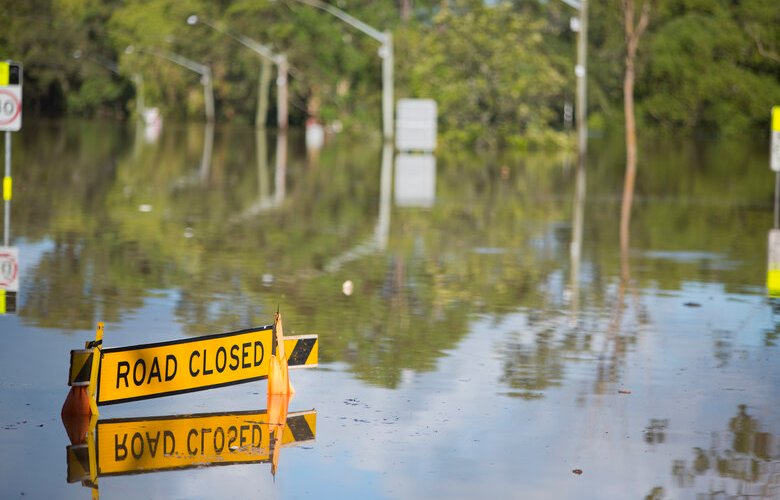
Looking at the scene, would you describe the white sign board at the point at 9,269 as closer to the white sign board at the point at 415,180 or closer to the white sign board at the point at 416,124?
the white sign board at the point at 415,180

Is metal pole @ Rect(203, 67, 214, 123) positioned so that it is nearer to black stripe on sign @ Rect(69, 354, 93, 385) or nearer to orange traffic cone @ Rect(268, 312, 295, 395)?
orange traffic cone @ Rect(268, 312, 295, 395)

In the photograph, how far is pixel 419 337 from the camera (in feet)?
46.1

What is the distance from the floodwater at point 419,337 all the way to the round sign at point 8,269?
0.64ft

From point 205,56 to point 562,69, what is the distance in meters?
32.5

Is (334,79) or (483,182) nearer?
(483,182)

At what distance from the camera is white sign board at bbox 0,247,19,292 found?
16594 millimetres

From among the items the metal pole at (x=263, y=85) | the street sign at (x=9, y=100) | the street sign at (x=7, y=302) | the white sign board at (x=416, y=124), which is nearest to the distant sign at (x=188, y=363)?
the street sign at (x=7, y=302)

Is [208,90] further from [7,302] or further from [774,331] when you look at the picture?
[774,331]

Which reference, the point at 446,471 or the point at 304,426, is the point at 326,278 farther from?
the point at 446,471

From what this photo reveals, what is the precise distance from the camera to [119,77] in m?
140

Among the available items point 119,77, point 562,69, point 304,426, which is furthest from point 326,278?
point 119,77

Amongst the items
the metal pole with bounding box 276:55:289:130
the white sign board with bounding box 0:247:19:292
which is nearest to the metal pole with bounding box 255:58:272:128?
the metal pole with bounding box 276:55:289:130

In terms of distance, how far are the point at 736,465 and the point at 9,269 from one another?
10703mm

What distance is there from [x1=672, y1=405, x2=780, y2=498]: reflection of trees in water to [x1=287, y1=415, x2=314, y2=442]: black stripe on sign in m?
2.18
